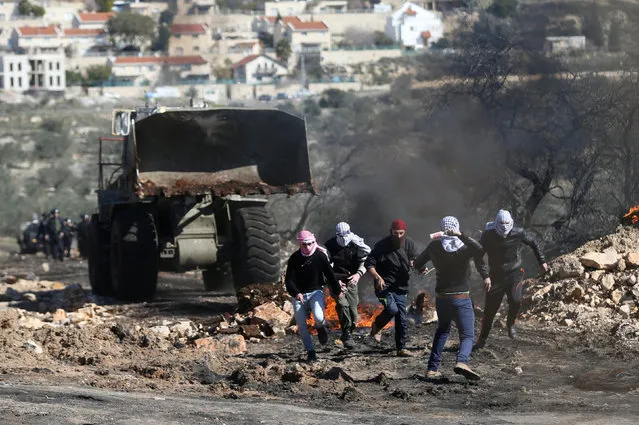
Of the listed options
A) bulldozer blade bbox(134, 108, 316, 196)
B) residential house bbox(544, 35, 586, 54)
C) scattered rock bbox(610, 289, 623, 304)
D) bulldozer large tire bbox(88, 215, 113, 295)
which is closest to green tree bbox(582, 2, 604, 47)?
residential house bbox(544, 35, 586, 54)

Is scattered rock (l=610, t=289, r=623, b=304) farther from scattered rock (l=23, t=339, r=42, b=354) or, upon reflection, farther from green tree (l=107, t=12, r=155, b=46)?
green tree (l=107, t=12, r=155, b=46)

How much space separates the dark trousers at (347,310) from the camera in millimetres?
15312

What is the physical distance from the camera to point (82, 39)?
376ft

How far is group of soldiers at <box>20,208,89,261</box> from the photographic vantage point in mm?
36731

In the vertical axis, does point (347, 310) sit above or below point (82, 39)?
below

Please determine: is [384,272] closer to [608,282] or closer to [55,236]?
[608,282]

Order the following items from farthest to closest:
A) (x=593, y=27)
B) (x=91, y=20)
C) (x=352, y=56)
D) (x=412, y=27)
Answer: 1. (x=91, y=20)
2. (x=352, y=56)
3. (x=412, y=27)
4. (x=593, y=27)

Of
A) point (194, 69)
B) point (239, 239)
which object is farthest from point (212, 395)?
point (194, 69)

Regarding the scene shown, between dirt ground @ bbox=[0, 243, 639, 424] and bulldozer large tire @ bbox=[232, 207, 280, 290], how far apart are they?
7.59 ft

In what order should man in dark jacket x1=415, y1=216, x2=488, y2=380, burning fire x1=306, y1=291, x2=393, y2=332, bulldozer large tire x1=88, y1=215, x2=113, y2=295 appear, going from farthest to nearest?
bulldozer large tire x1=88, y1=215, x2=113, y2=295, burning fire x1=306, y1=291, x2=393, y2=332, man in dark jacket x1=415, y1=216, x2=488, y2=380

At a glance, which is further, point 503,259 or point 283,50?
point 283,50

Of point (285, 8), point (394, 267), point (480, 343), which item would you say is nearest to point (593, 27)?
point (480, 343)

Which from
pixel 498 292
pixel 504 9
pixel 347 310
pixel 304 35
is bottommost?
pixel 347 310

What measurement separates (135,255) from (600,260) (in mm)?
7026
